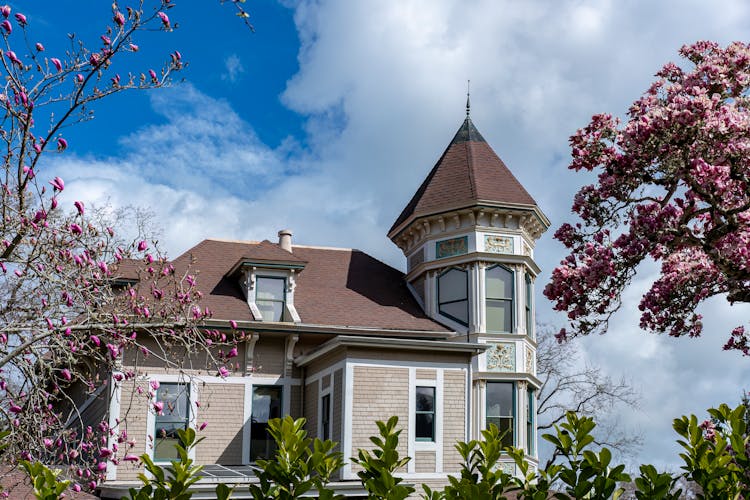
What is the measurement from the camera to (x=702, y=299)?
13117mm

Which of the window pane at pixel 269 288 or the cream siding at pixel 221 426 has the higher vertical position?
the window pane at pixel 269 288

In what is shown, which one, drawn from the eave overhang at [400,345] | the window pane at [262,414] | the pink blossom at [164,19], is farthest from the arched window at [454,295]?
the pink blossom at [164,19]

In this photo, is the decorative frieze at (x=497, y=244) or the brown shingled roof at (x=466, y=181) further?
the brown shingled roof at (x=466, y=181)

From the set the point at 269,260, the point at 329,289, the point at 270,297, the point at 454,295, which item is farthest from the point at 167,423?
the point at 454,295

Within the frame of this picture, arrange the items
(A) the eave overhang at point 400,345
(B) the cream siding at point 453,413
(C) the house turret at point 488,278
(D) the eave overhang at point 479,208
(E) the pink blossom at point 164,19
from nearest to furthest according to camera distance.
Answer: (E) the pink blossom at point 164,19 < (A) the eave overhang at point 400,345 < (B) the cream siding at point 453,413 < (C) the house turret at point 488,278 < (D) the eave overhang at point 479,208

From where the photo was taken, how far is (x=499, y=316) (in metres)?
26.1

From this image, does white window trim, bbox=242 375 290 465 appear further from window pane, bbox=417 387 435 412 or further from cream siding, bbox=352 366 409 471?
window pane, bbox=417 387 435 412

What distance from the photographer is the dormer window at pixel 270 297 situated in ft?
82.6

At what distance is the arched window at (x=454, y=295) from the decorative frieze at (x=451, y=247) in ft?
1.62

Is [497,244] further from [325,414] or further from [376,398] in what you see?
[325,414]

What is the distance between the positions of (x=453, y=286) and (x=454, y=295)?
26 cm

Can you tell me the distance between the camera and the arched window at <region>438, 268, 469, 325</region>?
26.1 metres

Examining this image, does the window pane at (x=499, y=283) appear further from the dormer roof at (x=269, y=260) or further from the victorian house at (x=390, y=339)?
the dormer roof at (x=269, y=260)

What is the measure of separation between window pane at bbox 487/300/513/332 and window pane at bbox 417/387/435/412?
381 centimetres
